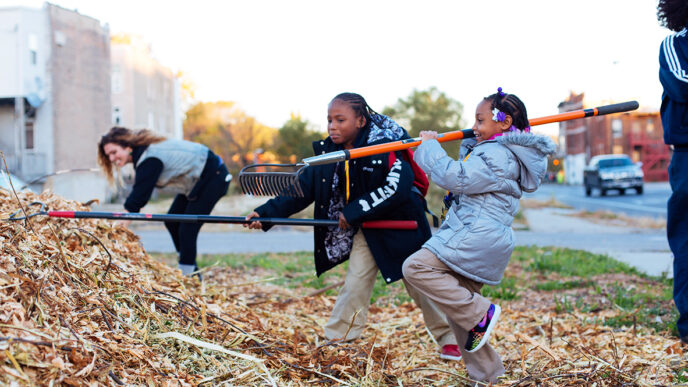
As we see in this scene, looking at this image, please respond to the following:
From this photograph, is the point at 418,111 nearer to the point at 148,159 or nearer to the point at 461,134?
the point at 148,159

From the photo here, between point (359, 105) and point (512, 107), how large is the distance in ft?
3.50

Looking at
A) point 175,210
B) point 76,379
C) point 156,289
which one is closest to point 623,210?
point 175,210

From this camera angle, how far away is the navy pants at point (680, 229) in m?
3.64

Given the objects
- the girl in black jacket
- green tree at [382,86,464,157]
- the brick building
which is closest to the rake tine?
the girl in black jacket

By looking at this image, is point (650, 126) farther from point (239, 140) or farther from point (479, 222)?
point (479, 222)

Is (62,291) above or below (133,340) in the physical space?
above

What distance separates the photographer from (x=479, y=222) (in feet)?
10.5

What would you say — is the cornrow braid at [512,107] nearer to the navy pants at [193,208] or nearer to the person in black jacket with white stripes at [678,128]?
Result: the person in black jacket with white stripes at [678,128]

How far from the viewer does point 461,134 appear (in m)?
3.59

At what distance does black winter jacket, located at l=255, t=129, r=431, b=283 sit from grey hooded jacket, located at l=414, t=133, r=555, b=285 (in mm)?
551

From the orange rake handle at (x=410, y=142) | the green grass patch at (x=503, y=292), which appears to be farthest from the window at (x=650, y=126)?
the orange rake handle at (x=410, y=142)

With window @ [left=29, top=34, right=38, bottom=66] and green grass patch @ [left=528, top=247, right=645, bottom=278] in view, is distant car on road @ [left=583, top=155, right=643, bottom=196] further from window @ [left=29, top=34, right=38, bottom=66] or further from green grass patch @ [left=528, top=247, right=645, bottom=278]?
window @ [left=29, top=34, right=38, bottom=66]

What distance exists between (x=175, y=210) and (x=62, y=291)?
2973 millimetres

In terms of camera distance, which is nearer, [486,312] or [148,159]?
[486,312]
